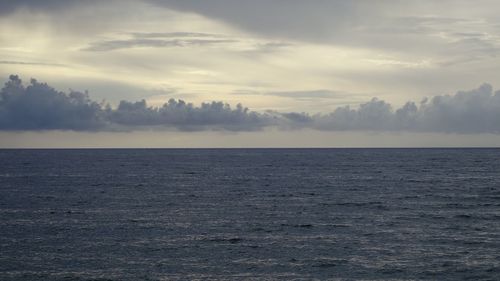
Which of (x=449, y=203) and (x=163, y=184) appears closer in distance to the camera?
(x=449, y=203)

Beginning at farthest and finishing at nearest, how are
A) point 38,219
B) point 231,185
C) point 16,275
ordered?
point 231,185 → point 38,219 → point 16,275

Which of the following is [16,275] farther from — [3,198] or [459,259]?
[3,198]

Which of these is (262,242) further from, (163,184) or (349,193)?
(163,184)

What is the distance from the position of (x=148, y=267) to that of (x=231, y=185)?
82237 mm

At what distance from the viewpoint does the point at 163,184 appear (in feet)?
437

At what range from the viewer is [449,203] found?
289 ft

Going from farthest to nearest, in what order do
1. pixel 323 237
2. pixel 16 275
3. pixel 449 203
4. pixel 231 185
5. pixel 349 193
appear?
pixel 231 185 → pixel 349 193 → pixel 449 203 → pixel 323 237 → pixel 16 275

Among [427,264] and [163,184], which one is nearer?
[427,264]

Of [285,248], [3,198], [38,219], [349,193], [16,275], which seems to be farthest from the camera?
[349,193]

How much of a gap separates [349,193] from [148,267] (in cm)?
6640

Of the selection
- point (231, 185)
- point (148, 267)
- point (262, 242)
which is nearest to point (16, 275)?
point (148, 267)

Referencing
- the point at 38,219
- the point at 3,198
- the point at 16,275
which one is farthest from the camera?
the point at 3,198

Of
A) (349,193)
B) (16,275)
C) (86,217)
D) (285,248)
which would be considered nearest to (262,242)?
(285,248)

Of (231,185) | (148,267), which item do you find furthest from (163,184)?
(148,267)
